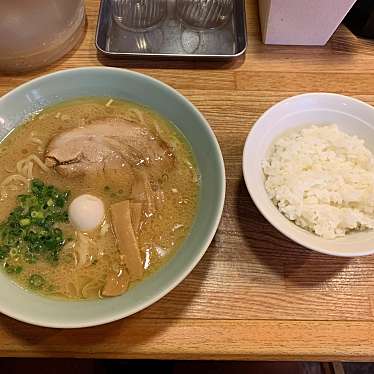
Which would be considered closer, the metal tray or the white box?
the white box

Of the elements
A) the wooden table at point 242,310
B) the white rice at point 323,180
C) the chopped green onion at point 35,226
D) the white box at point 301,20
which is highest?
the white box at point 301,20

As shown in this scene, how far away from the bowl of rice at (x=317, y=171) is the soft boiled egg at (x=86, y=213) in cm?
43

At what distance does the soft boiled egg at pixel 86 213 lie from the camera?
1229 mm

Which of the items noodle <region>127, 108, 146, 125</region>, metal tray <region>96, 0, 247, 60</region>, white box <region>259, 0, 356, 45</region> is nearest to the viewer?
noodle <region>127, 108, 146, 125</region>

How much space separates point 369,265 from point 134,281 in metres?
0.67

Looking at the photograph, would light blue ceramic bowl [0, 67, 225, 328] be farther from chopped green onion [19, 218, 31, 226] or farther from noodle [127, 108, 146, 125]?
chopped green onion [19, 218, 31, 226]

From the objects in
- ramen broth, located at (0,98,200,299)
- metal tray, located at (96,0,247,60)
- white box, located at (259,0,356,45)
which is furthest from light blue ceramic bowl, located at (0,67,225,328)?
white box, located at (259,0,356,45)

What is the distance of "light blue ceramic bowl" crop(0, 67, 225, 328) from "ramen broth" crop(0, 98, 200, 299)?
0.09 ft

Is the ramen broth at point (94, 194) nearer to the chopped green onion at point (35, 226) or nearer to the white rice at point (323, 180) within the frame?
the chopped green onion at point (35, 226)

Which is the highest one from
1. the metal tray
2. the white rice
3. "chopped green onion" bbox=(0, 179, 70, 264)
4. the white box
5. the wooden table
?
the white box

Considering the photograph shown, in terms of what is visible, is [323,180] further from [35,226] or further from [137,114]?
[35,226]

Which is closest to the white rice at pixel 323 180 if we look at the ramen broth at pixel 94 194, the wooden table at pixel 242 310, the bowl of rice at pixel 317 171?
the bowl of rice at pixel 317 171

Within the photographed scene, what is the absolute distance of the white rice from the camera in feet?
3.92

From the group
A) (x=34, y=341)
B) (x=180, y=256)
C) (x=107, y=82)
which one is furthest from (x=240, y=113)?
(x=34, y=341)
